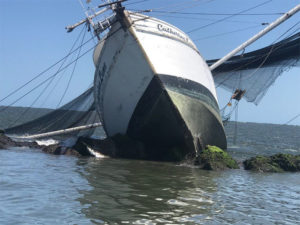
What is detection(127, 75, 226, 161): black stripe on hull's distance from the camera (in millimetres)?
12523

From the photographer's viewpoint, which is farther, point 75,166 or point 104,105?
point 104,105

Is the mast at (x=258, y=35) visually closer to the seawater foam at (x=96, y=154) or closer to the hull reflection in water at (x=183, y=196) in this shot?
the seawater foam at (x=96, y=154)

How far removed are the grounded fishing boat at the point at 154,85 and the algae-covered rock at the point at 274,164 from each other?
2143 mm

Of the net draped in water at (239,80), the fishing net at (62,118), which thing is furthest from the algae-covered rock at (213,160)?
the fishing net at (62,118)

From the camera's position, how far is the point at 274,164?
13258mm

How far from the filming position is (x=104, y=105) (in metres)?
14.6

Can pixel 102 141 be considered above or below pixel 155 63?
below

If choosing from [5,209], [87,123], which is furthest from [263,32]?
[5,209]

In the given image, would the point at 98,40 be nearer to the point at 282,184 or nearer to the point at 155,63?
the point at 155,63

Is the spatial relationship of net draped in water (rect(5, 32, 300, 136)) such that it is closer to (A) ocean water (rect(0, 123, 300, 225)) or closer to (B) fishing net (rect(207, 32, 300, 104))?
(B) fishing net (rect(207, 32, 300, 104))

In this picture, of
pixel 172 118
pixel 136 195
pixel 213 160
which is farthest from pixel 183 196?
pixel 172 118

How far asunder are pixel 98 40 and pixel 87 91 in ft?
16.5

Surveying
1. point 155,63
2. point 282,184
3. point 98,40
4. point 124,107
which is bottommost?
point 282,184

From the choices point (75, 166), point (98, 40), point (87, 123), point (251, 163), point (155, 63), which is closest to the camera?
point (75, 166)
